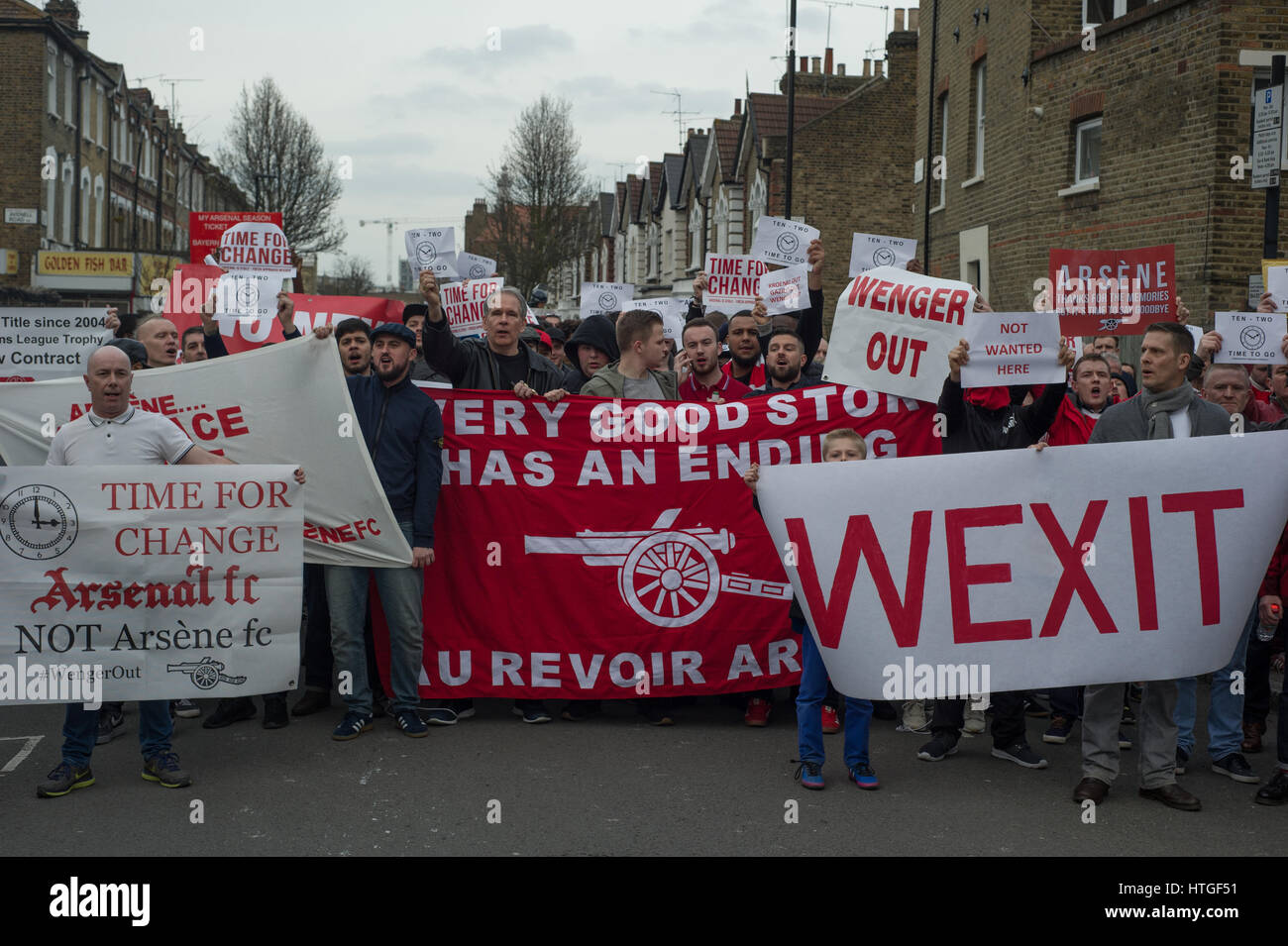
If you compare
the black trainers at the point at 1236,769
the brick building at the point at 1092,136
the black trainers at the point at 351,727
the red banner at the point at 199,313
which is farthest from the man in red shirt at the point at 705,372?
the brick building at the point at 1092,136

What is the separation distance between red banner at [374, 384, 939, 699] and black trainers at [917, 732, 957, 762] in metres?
0.95

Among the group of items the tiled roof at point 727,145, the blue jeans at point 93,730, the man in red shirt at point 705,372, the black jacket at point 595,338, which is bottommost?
the blue jeans at point 93,730

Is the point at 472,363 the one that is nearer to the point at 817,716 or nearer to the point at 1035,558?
the point at 817,716

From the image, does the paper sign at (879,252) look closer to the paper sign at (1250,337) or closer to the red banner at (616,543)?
the paper sign at (1250,337)

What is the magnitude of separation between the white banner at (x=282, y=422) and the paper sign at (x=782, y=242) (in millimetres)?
4982

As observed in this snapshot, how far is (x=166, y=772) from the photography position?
5.88 metres

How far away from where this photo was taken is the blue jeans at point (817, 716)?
5.89 m

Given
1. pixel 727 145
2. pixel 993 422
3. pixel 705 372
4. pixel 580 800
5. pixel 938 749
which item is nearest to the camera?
pixel 580 800

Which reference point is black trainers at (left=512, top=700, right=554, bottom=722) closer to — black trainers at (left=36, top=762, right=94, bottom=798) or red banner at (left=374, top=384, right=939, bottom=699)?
red banner at (left=374, top=384, right=939, bottom=699)

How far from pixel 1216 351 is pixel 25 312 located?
371 inches

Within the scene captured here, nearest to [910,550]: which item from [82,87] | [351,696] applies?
[351,696]

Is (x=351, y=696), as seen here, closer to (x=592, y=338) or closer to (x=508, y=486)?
(x=508, y=486)

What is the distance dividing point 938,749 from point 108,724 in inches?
170

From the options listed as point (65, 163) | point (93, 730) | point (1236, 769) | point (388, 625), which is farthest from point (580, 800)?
point (65, 163)
